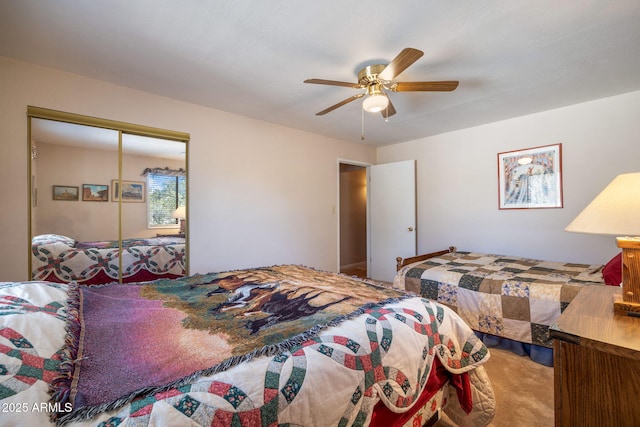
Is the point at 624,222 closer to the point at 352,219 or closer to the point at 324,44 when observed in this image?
the point at 324,44

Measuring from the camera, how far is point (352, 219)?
6.41 metres

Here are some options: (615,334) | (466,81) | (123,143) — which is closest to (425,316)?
(615,334)

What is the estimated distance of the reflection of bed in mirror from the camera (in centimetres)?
229

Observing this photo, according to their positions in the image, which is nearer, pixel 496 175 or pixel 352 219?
pixel 496 175

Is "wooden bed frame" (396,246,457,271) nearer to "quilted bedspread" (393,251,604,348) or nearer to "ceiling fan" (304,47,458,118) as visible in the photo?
"quilted bedspread" (393,251,604,348)

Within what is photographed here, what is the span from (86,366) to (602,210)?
1.87 metres

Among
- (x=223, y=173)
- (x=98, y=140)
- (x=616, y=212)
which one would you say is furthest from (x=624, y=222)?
(x=98, y=140)

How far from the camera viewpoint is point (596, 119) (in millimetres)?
2953

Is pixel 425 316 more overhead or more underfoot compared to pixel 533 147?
more underfoot

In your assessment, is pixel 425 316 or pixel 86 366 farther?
pixel 425 316

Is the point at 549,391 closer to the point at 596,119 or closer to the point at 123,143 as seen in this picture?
the point at 596,119

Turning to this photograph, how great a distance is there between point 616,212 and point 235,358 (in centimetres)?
146

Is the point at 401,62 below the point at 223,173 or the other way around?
the other way around

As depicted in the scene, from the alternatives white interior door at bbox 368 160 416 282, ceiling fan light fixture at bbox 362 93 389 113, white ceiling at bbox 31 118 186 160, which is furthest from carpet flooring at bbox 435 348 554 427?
white ceiling at bbox 31 118 186 160
